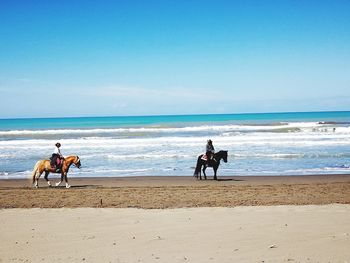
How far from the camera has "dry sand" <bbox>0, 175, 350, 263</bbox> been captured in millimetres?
7074

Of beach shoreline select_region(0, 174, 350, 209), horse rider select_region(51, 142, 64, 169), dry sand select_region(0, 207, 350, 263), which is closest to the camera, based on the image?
dry sand select_region(0, 207, 350, 263)

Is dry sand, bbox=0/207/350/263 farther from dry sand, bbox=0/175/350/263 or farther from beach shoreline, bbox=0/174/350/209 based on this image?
beach shoreline, bbox=0/174/350/209

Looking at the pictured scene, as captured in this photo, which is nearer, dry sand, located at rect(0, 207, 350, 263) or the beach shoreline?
dry sand, located at rect(0, 207, 350, 263)

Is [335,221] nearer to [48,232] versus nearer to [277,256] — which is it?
[277,256]

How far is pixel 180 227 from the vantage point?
8633 mm

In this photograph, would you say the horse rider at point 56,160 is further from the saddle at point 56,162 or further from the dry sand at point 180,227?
the dry sand at point 180,227

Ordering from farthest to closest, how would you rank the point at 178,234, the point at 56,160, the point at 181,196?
the point at 56,160, the point at 181,196, the point at 178,234

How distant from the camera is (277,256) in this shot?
22.5 ft

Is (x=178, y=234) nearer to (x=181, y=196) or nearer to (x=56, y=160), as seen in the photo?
(x=181, y=196)

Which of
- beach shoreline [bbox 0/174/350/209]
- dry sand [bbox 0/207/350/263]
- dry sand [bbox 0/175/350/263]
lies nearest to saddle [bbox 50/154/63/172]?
beach shoreline [bbox 0/174/350/209]

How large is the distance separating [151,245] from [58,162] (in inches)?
388

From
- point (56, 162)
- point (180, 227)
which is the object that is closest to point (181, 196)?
point (180, 227)

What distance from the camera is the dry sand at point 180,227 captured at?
707cm

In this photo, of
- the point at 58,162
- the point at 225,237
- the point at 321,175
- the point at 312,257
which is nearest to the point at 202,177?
the point at 321,175
